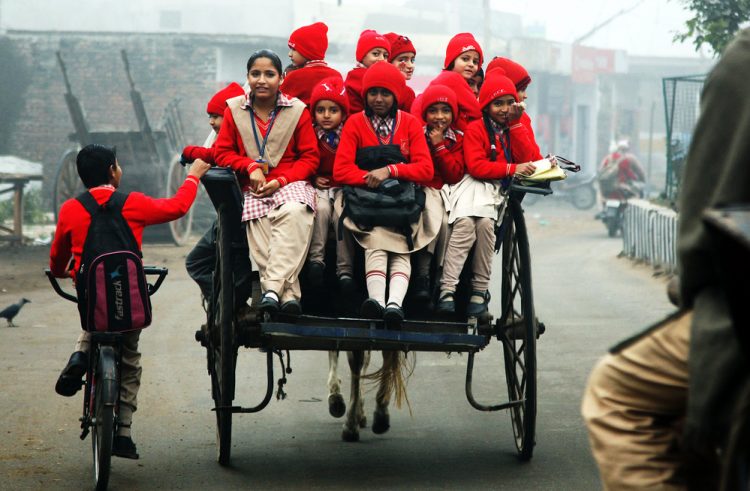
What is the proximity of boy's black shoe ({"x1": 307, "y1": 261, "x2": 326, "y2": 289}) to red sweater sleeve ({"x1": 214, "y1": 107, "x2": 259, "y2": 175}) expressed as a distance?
60cm

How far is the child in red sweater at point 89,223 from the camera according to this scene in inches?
229

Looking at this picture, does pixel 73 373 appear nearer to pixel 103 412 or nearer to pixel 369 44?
pixel 103 412

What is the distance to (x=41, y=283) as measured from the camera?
15.4 m

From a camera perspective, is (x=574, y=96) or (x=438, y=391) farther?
(x=574, y=96)

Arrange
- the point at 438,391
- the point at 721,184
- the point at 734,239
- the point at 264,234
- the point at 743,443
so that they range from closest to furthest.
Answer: the point at 734,239, the point at 743,443, the point at 721,184, the point at 264,234, the point at 438,391

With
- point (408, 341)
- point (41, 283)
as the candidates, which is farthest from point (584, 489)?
point (41, 283)

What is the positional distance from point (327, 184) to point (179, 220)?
50.4ft

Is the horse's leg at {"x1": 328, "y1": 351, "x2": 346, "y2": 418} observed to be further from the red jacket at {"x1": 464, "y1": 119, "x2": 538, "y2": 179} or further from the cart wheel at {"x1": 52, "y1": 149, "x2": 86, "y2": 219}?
the cart wheel at {"x1": 52, "y1": 149, "x2": 86, "y2": 219}

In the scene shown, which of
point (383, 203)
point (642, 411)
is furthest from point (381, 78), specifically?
point (642, 411)

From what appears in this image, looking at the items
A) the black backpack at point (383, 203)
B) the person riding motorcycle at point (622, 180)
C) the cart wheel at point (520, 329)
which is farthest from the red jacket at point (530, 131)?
the person riding motorcycle at point (622, 180)

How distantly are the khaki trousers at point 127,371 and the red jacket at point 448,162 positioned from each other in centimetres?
175

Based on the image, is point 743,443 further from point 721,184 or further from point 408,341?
point 408,341

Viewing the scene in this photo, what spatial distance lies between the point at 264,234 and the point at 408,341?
3.10 feet

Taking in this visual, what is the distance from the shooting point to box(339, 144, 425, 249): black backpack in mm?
6016
